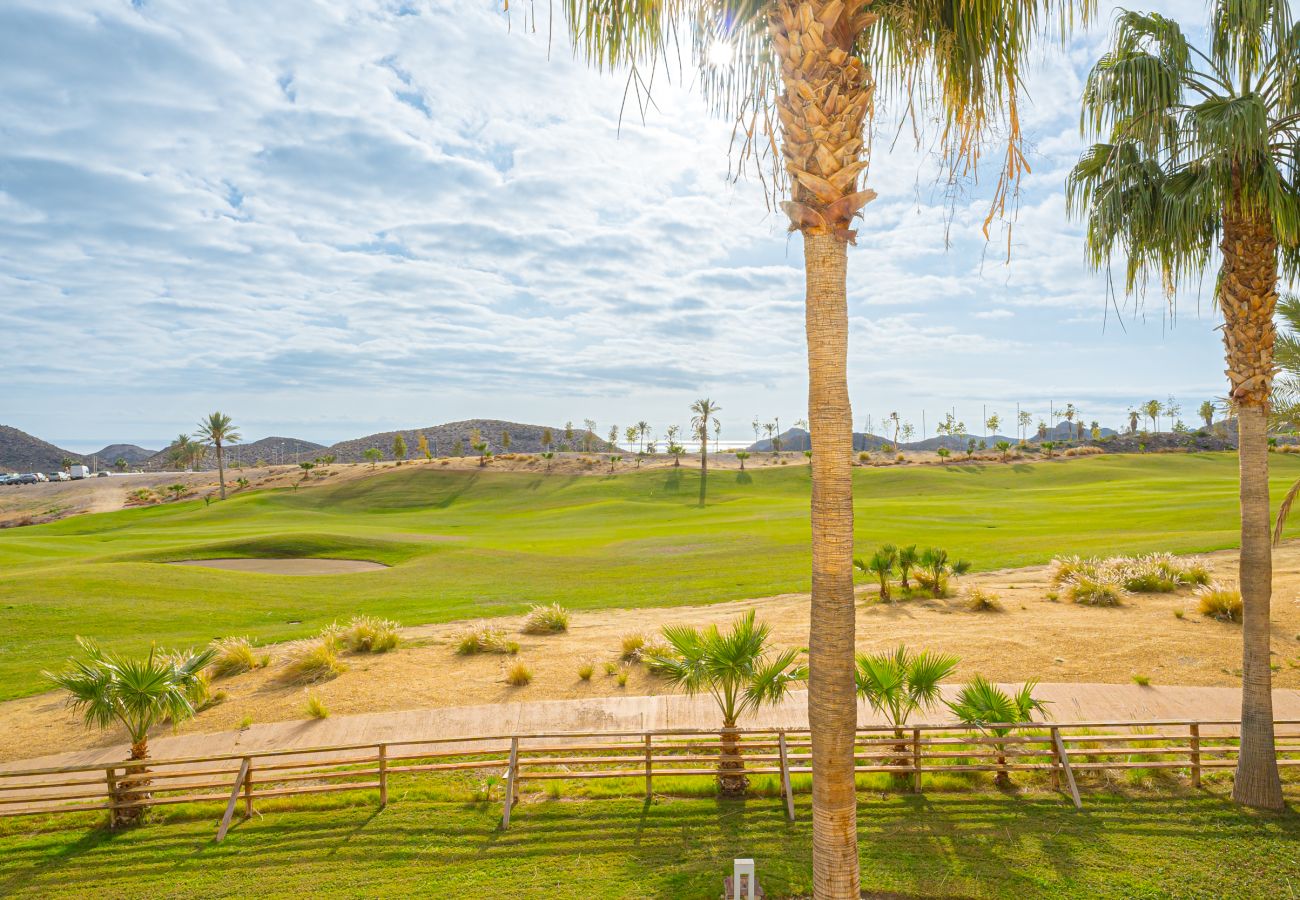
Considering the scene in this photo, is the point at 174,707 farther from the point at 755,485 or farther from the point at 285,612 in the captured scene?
the point at 755,485

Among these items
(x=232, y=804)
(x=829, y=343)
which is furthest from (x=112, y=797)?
(x=829, y=343)

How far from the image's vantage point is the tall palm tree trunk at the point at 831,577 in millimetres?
4969

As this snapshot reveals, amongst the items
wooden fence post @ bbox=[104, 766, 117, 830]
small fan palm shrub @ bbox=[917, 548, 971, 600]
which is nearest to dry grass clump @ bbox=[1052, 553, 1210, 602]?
small fan palm shrub @ bbox=[917, 548, 971, 600]

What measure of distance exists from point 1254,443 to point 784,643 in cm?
1057

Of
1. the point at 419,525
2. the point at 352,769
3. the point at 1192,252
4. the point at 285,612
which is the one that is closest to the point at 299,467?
the point at 419,525

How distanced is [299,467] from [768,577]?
315 feet

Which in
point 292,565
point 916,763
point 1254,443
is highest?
point 1254,443

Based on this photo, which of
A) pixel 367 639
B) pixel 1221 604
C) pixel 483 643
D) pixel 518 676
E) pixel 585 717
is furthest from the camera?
pixel 1221 604

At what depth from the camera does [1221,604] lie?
61.8ft

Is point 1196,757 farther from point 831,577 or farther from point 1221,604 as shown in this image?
point 1221,604

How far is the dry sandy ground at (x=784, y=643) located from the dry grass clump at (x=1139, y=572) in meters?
0.68

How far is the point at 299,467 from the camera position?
104m

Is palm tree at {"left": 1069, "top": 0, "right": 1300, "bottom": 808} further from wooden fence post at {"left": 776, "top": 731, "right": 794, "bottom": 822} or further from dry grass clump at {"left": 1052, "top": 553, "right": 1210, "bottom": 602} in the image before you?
dry grass clump at {"left": 1052, "top": 553, "right": 1210, "bottom": 602}

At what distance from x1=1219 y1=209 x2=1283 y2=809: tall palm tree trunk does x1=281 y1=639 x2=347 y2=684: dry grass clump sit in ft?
56.4
